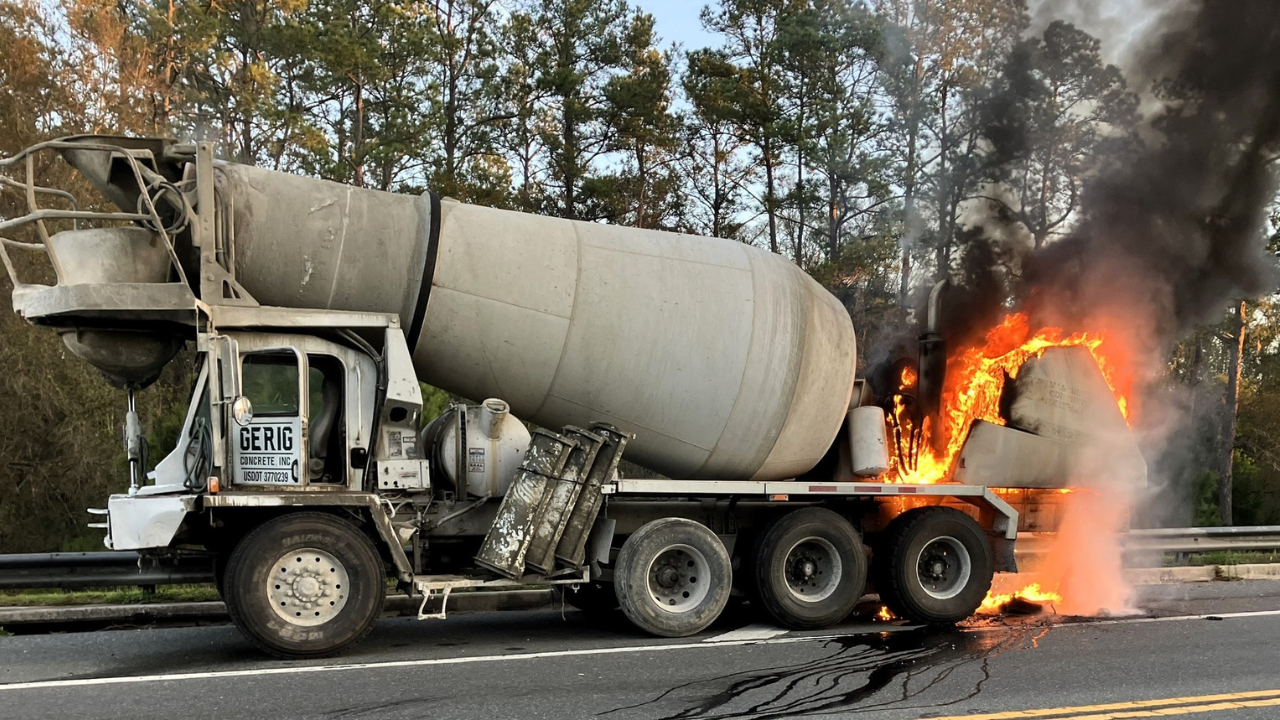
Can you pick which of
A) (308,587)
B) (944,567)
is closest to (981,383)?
(944,567)

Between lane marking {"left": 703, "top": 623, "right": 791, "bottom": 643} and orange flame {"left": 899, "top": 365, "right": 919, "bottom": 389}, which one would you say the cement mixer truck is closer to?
lane marking {"left": 703, "top": 623, "right": 791, "bottom": 643}

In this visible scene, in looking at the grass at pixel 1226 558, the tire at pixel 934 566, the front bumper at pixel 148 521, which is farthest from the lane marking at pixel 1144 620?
the front bumper at pixel 148 521

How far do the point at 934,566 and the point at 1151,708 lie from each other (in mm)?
3739

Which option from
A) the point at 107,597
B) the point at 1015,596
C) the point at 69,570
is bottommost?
the point at 1015,596

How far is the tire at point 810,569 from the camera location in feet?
30.3

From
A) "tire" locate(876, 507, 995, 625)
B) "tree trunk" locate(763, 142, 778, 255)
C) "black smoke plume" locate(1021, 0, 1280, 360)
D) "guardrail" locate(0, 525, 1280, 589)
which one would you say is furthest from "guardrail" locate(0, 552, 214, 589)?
"tree trunk" locate(763, 142, 778, 255)

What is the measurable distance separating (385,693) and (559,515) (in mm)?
2318

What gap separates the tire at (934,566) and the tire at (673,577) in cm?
174

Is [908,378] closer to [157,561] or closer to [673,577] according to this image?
[673,577]

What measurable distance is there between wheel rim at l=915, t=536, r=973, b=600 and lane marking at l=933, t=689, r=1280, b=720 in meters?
3.36

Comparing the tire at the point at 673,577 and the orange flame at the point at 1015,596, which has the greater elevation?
the tire at the point at 673,577

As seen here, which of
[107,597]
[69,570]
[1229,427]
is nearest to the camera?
[69,570]

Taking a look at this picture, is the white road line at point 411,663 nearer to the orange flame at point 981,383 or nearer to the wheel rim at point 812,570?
the wheel rim at point 812,570

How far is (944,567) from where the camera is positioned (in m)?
10.0
